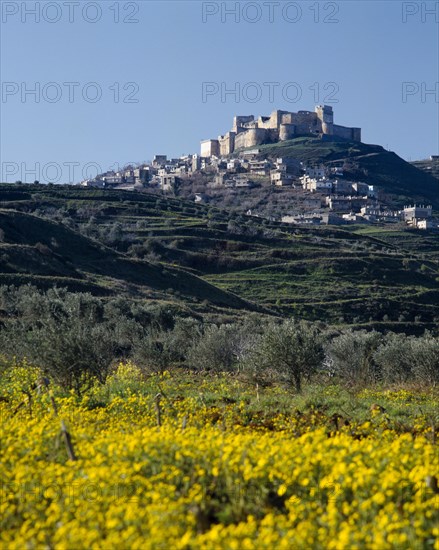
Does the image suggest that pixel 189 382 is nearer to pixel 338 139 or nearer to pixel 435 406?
pixel 435 406

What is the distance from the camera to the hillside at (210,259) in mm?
58281

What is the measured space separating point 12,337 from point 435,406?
1252 centimetres

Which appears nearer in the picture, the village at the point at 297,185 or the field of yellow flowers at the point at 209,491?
the field of yellow flowers at the point at 209,491

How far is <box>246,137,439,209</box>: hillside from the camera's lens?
168 meters

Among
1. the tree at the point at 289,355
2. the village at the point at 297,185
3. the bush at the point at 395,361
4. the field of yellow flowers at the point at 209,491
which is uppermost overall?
the village at the point at 297,185

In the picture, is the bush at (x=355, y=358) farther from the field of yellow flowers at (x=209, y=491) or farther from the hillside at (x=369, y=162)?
the hillside at (x=369, y=162)

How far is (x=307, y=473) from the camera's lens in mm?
7379

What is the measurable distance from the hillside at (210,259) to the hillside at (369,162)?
5308 cm

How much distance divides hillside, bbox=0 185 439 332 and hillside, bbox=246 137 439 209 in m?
53.1

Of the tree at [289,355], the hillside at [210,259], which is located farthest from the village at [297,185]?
the tree at [289,355]

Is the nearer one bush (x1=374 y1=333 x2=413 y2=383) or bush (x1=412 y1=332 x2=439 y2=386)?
bush (x1=412 y1=332 x2=439 y2=386)

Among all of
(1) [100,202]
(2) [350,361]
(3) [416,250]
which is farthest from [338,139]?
(2) [350,361]

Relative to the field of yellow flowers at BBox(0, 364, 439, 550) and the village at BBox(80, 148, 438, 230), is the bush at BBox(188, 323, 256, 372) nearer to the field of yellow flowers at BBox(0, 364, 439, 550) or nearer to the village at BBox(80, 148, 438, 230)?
the field of yellow flowers at BBox(0, 364, 439, 550)

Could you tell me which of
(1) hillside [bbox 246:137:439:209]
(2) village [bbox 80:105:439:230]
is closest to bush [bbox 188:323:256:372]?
(2) village [bbox 80:105:439:230]
